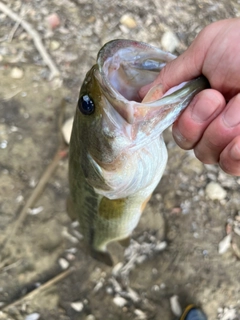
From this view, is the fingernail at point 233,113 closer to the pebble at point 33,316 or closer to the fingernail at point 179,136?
the fingernail at point 179,136

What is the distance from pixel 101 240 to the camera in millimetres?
2320

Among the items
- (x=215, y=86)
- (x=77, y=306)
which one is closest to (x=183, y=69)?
(x=215, y=86)

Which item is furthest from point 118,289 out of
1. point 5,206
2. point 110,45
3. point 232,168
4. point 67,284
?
point 110,45

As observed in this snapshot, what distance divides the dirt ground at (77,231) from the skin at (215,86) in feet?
4.15

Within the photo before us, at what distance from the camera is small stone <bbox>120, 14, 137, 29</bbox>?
3.31 metres

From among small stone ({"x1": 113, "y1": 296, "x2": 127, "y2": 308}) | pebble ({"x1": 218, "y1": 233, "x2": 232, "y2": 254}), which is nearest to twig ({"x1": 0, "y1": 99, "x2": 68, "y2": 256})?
small stone ({"x1": 113, "y1": 296, "x2": 127, "y2": 308})

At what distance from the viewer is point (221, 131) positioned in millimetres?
1416

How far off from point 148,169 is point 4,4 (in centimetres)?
254

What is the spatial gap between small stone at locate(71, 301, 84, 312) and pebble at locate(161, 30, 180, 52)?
6.80 ft

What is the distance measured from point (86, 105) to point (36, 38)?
2.05 meters

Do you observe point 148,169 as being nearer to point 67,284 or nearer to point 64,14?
point 67,284

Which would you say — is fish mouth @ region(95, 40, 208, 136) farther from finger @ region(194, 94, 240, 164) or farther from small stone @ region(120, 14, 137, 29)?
small stone @ region(120, 14, 137, 29)

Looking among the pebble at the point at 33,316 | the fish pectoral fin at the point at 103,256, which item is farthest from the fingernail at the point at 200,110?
the pebble at the point at 33,316

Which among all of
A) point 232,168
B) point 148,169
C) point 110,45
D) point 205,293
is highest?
point 110,45
